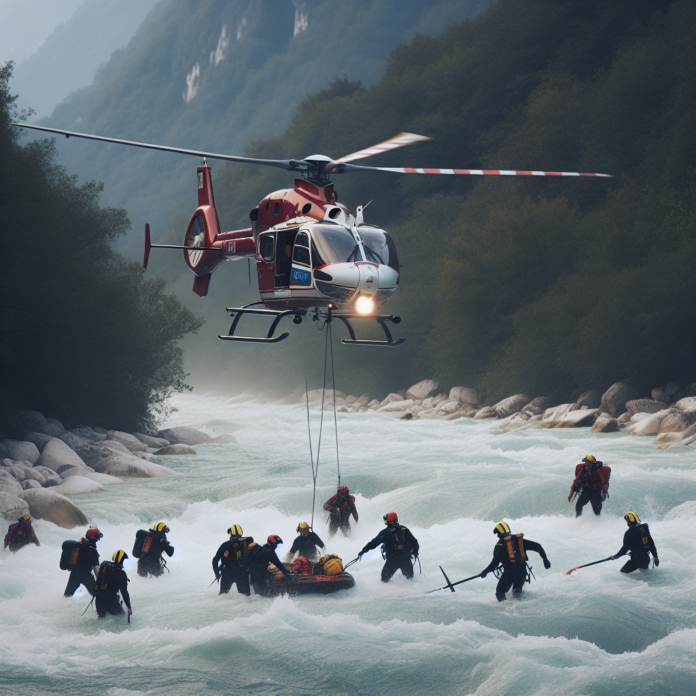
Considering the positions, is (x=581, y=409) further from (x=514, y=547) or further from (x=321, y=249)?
(x=321, y=249)

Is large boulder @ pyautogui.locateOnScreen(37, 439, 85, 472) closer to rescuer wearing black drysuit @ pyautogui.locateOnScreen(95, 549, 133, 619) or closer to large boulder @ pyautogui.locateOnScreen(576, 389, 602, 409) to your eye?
rescuer wearing black drysuit @ pyautogui.locateOnScreen(95, 549, 133, 619)

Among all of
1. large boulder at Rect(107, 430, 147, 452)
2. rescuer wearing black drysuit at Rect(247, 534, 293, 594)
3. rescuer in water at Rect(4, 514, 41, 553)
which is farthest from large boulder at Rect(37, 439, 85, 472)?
rescuer wearing black drysuit at Rect(247, 534, 293, 594)

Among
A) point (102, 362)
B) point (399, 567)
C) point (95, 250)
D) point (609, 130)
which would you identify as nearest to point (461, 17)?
point (609, 130)

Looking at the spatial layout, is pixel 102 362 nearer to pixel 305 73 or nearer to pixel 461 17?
pixel 461 17

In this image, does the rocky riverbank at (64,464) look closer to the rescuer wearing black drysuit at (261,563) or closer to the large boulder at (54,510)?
the large boulder at (54,510)

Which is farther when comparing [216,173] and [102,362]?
[216,173]
